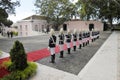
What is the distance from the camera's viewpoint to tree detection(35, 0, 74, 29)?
3759 cm

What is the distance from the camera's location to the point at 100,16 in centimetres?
3756

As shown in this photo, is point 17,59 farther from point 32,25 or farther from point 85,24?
point 85,24

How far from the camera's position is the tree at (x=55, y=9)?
3759cm

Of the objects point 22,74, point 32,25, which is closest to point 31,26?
point 32,25

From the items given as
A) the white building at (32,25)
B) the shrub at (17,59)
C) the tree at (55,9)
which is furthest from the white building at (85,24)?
the shrub at (17,59)

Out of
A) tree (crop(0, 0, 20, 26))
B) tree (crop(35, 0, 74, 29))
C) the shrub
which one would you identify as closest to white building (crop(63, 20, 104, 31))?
tree (crop(35, 0, 74, 29))

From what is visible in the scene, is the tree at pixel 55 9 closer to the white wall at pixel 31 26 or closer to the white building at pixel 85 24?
the white wall at pixel 31 26

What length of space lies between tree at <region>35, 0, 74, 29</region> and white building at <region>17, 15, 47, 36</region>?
2952 mm

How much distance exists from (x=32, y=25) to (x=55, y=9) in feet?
20.8

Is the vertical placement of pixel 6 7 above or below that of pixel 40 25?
above

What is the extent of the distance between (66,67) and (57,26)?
109 feet

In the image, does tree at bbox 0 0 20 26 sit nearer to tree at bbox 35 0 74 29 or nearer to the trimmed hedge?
tree at bbox 35 0 74 29

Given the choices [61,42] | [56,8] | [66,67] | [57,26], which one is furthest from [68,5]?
[66,67]

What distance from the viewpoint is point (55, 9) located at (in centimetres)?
3806
